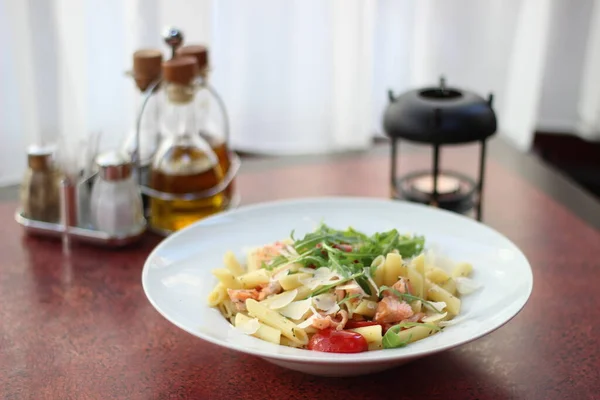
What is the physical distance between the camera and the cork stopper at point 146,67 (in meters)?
1.47

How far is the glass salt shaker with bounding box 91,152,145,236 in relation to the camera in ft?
4.55

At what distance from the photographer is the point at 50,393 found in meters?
1.04

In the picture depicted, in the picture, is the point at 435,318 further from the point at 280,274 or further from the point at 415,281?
the point at 280,274

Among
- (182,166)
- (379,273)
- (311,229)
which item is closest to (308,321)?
(379,273)

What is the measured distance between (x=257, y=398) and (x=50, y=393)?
0.87ft

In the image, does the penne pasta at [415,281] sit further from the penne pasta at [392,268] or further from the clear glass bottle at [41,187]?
the clear glass bottle at [41,187]

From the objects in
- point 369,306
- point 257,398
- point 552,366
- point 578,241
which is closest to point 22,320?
point 257,398

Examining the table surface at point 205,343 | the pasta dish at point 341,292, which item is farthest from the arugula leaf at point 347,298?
the table surface at point 205,343

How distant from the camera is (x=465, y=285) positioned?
116 cm

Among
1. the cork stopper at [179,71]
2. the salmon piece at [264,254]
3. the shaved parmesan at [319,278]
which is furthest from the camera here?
the cork stopper at [179,71]

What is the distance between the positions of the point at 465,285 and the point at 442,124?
1.15 ft

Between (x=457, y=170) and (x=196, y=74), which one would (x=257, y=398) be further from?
(x=457, y=170)

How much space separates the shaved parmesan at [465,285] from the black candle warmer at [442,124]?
0.32 m

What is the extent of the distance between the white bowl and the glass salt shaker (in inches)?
6.3
